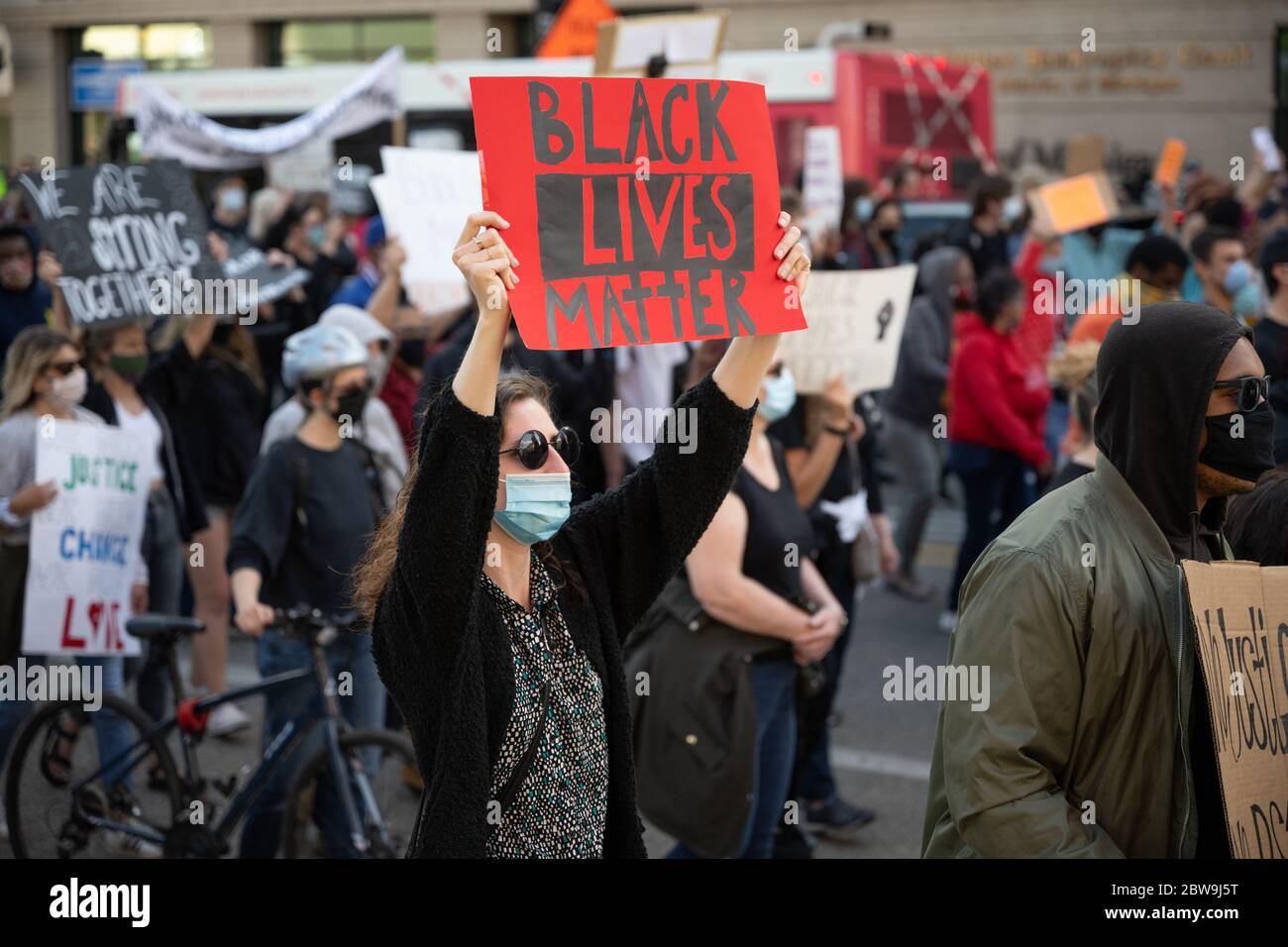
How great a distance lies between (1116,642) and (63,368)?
14.1 feet

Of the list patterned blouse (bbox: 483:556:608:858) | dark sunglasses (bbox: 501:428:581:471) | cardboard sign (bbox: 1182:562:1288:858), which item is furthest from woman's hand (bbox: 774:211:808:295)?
cardboard sign (bbox: 1182:562:1288:858)

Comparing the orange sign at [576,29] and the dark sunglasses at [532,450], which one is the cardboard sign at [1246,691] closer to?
the dark sunglasses at [532,450]

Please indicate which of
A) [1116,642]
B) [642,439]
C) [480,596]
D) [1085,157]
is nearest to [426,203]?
[642,439]

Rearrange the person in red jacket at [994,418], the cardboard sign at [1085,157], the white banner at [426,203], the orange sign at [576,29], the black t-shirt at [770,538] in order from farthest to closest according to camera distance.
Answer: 1. the cardboard sign at [1085,157]
2. the orange sign at [576,29]
3. the person in red jacket at [994,418]
4. the white banner at [426,203]
5. the black t-shirt at [770,538]

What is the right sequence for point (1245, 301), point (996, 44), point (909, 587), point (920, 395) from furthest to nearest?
point (996, 44) < point (909, 587) < point (920, 395) < point (1245, 301)

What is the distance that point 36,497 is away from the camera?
17.6 feet

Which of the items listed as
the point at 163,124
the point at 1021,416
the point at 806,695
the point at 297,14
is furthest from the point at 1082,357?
the point at 297,14

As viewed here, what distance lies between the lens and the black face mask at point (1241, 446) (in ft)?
8.63

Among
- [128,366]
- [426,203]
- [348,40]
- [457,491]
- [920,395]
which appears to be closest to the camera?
[457,491]

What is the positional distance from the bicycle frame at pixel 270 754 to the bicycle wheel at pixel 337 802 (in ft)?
0.09

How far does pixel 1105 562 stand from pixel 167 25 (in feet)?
107

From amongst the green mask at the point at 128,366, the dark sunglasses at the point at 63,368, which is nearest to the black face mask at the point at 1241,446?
the dark sunglasses at the point at 63,368

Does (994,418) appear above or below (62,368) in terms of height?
below

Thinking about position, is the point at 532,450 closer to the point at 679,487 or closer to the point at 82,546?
the point at 679,487
